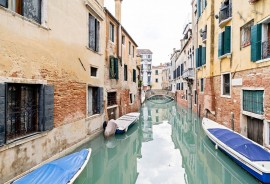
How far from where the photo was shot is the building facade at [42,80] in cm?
464

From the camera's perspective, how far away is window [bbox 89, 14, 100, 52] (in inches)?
375

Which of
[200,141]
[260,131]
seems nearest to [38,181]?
[260,131]

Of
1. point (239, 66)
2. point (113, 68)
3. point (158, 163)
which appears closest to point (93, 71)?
point (113, 68)

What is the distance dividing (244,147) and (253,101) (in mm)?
2449

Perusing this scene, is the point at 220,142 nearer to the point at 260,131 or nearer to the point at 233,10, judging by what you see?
the point at 260,131

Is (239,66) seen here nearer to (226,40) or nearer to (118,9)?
(226,40)

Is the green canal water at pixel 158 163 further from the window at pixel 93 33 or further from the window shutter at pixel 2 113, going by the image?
the window at pixel 93 33

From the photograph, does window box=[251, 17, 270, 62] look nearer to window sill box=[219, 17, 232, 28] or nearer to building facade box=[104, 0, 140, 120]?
window sill box=[219, 17, 232, 28]

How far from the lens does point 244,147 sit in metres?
6.06

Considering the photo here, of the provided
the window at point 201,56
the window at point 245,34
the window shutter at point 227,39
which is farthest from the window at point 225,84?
the window at point 201,56

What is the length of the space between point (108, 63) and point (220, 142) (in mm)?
7344

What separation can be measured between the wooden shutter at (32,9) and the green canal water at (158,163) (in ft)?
16.0

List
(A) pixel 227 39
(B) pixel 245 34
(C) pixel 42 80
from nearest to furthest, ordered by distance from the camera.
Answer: (C) pixel 42 80 → (B) pixel 245 34 → (A) pixel 227 39

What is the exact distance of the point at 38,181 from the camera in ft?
13.4
